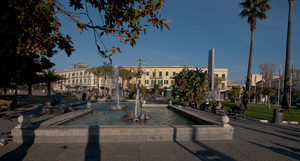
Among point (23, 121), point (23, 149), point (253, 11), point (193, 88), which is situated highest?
point (253, 11)

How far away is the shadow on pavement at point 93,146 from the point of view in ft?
15.3

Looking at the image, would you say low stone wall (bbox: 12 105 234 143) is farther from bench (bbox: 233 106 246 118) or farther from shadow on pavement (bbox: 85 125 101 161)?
bench (bbox: 233 106 246 118)

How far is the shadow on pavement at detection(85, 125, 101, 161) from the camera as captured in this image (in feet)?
15.3

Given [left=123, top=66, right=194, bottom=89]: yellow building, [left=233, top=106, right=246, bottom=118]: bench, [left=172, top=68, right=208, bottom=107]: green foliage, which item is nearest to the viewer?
[left=233, top=106, right=246, bottom=118]: bench

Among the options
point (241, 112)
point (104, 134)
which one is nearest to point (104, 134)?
point (104, 134)

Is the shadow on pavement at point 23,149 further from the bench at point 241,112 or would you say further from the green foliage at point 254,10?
the green foliage at point 254,10

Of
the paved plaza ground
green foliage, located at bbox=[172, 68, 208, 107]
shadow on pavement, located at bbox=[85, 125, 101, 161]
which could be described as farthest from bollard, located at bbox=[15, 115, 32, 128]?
green foliage, located at bbox=[172, 68, 208, 107]

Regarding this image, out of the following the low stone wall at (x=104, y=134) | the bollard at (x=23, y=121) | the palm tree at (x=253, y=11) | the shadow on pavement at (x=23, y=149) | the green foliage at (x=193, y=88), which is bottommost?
the shadow on pavement at (x=23, y=149)

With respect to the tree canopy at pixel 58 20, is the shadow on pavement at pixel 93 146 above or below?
below

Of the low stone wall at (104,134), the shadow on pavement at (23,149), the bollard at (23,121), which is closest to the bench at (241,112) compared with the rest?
the low stone wall at (104,134)

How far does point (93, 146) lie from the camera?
5422 millimetres

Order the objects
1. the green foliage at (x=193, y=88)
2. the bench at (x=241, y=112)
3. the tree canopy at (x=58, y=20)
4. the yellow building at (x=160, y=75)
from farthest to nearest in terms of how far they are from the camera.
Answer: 1. the yellow building at (x=160, y=75)
2. the green foliage at (x=193, y=88)
3. the bench at (x=241, y=112)
4. the tree canopy at (x=58, y=20)

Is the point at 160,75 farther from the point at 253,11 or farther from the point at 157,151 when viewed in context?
the point at 157,151

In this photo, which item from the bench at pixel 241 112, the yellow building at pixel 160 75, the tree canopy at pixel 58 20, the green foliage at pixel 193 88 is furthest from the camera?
the yellow building at pixel 160 75
